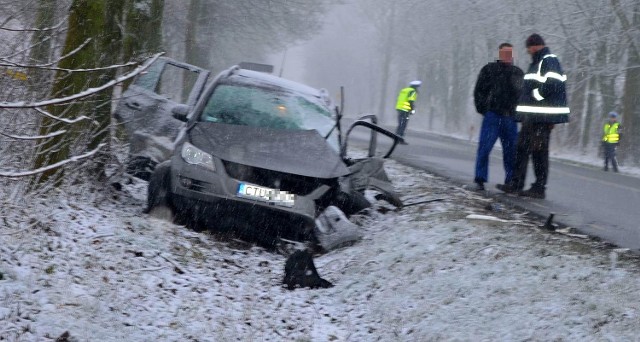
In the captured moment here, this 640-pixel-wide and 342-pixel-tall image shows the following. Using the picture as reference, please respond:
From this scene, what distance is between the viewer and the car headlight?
27.6 ft

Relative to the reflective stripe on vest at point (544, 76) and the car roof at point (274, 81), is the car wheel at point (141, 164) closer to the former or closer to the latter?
the car roof at point (274, 81)

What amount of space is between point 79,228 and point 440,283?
10.2ft

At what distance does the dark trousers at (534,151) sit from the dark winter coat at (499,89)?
0.58 metres

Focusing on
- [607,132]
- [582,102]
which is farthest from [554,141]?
[607,132]

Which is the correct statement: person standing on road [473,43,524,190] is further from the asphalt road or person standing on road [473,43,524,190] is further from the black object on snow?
the black object on snow

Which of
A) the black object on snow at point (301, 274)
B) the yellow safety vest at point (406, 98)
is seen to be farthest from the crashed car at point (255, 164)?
the yellow safety vest at point (406, 98)

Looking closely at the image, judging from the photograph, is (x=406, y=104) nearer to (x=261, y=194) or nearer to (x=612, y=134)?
(x=612, y=134)

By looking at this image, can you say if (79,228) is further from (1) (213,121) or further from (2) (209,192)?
(1) (213,121)

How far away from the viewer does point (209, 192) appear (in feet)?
27.2

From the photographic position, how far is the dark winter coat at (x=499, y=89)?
37.6ft

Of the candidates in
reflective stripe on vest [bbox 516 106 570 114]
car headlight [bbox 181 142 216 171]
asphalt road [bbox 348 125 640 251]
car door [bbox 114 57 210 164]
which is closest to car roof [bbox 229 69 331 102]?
car door [bbox 114 57 210 164]

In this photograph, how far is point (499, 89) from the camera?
11.4 m

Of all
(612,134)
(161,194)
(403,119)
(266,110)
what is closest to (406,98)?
(403,119)

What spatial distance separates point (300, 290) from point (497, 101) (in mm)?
5071
